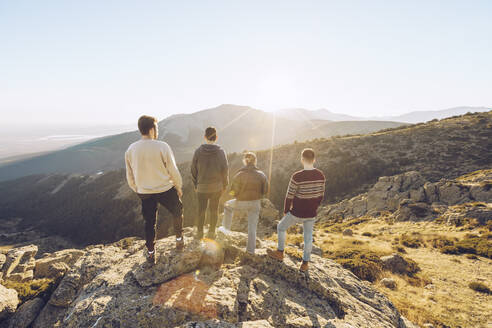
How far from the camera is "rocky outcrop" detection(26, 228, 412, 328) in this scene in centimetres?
372

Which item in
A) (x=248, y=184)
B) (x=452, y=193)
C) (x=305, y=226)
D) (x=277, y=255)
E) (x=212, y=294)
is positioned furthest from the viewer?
(x=452, y=193)

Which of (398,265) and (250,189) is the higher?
(250,189)

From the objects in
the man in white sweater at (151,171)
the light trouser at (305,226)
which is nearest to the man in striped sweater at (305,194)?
the light trouser at (305,226)

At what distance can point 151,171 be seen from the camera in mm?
4285

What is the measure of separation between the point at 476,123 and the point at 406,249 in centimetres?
3751

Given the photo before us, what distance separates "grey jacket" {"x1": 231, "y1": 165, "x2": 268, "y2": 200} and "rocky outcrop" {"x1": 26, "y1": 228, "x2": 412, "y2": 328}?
5.71 ft

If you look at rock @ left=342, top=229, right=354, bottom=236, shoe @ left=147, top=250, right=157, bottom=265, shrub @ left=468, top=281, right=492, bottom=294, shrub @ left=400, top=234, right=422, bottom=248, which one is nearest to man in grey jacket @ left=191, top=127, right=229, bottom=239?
shoe @ left=147, top=250, right=157, bottom=265

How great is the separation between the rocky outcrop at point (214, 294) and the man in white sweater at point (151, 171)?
1.09m

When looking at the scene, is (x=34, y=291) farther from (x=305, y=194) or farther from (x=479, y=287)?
(x=479, y=287)

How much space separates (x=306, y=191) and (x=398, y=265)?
28.3 feet

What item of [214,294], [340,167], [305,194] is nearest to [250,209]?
[305,194]

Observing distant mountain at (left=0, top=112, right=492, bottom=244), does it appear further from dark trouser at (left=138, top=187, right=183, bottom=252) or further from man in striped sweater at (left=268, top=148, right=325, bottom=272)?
dark trouser at (left=138, top=187, right=183, bottom=252)

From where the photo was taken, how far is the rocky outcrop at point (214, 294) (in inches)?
146

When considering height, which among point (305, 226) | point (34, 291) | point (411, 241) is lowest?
point (411, 241)
